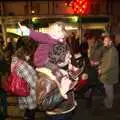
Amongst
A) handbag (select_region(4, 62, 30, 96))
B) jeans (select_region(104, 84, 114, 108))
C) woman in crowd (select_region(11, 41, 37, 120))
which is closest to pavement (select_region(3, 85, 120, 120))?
jeans (select_region(104, 84, 114, 108))

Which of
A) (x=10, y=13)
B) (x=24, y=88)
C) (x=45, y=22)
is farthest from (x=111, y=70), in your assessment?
(x=10, y=13)

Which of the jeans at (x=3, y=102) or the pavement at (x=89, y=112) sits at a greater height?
the jeans at (x=3, y=102)

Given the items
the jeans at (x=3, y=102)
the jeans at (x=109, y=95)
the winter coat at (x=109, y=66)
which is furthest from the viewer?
the jeans at (x=109, y=95)

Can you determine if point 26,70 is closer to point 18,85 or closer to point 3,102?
point 18,85

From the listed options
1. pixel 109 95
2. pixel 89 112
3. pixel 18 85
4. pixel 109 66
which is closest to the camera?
pixel 18 85

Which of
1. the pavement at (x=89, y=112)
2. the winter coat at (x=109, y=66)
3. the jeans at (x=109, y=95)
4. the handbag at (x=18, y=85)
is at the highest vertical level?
the handbag at (x=18, y=85)

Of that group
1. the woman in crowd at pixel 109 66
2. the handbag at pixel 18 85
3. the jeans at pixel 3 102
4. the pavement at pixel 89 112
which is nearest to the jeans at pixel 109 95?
the woman in crowd at pixel 109 66

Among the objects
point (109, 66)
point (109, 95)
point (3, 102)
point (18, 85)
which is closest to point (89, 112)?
point (109, 95)

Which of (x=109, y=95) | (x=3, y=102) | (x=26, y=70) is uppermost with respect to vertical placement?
(x=26, y=70)

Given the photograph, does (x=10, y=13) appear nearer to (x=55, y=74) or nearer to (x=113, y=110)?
(x=113, y=110)

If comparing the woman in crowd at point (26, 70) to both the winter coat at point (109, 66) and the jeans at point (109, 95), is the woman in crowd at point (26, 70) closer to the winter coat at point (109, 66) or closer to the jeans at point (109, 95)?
the winter coat at point (109, 66)

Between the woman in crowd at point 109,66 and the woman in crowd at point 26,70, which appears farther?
the woman in crowd at point 109,66

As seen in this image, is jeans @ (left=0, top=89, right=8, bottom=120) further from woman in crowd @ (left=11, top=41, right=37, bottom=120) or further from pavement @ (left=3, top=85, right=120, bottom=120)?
woman in crowd @ (left=11, top=41, right=37, bottom=120)

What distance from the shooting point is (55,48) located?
19.5 ft
